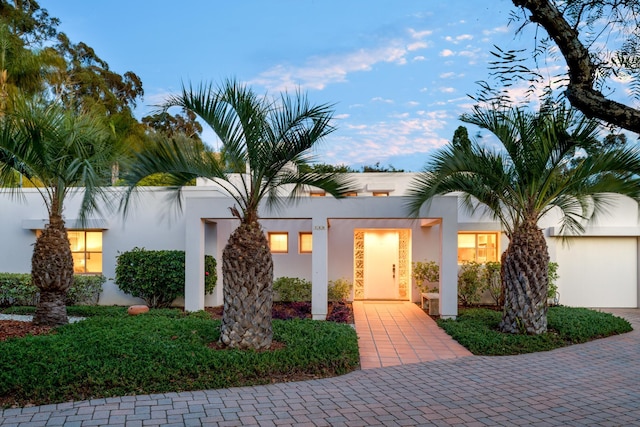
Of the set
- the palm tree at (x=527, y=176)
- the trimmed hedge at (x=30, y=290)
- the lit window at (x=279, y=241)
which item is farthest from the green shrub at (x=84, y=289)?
the palm tree at (x=527, y=176)

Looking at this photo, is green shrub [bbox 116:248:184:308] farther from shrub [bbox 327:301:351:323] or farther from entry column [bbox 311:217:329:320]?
shrub [bbox 327:301:351:323]

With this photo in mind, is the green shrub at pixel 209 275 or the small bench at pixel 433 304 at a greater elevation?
the green shrub at pixel 209 275

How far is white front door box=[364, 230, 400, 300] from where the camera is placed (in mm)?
14836

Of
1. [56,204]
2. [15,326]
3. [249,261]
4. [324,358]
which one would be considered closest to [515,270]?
[324,358]

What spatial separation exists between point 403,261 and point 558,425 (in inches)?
391

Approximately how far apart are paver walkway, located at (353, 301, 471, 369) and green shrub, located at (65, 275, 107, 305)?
264 inches

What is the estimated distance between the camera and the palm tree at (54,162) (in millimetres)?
7927

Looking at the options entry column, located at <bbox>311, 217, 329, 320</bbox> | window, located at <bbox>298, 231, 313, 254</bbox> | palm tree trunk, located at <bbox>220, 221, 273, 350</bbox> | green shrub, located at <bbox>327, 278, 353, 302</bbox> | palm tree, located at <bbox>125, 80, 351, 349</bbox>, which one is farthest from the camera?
window, located at <bbox>298, 231, 313, 254</bbox>

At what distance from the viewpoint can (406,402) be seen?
5.73 meters

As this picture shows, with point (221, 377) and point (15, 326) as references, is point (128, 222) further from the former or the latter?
point (221, 377)

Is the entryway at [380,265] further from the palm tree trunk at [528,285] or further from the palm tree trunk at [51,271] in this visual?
the palm tree trunk at [51,271]

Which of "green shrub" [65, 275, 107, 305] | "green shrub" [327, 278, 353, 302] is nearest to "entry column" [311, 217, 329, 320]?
"green shrub" [327, 278, 353, 302]

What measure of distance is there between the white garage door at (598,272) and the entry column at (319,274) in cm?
693

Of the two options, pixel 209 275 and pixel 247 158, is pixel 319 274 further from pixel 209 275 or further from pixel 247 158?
pixel 247 158
